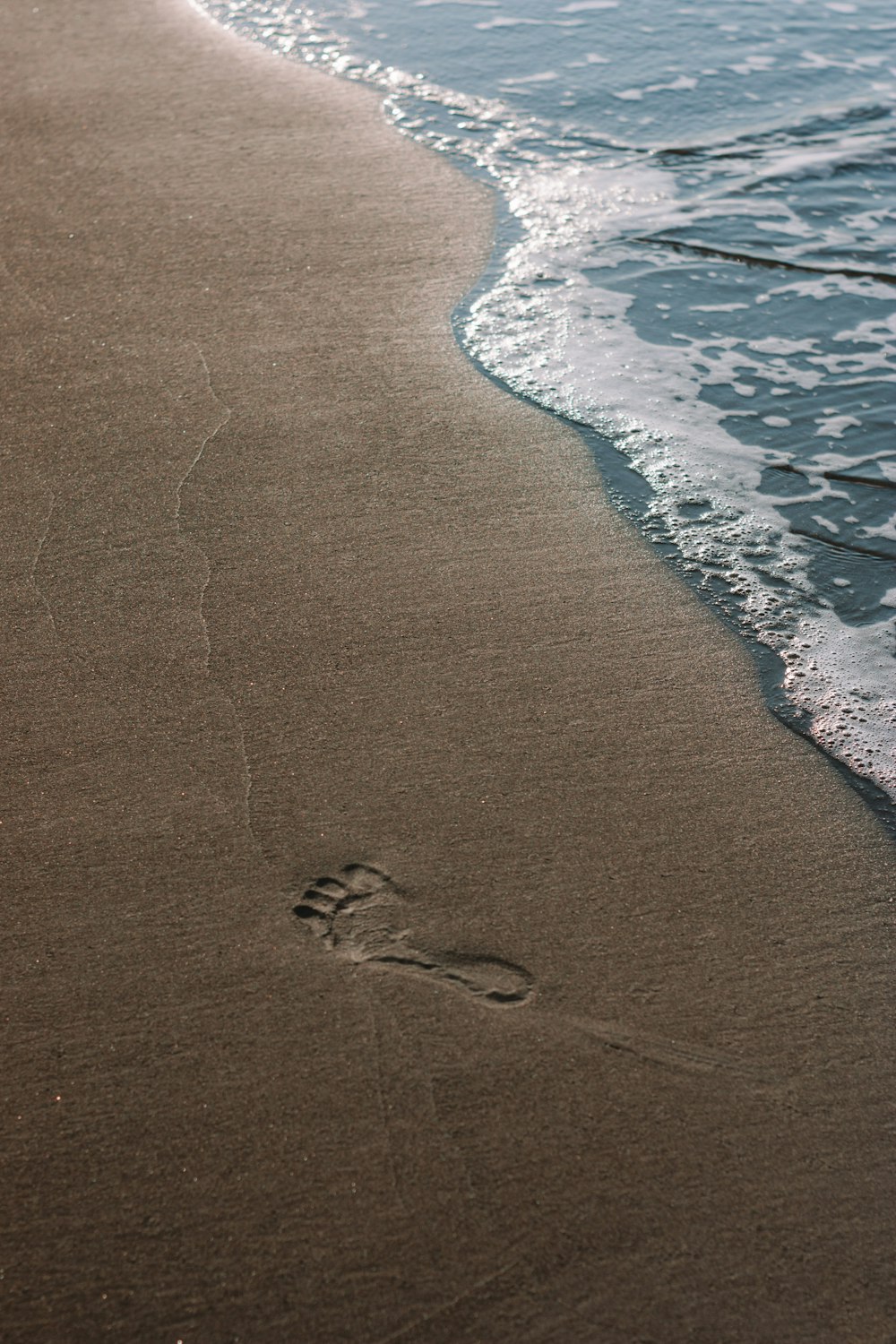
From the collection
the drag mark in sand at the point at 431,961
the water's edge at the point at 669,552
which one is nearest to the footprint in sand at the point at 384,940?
the drag mark in sand at the point at 431,961

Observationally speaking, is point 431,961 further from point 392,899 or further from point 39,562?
point 39,562

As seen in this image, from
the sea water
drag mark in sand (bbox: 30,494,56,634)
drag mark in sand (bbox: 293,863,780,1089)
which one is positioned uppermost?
the sea water

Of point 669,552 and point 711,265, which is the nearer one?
point 669,552

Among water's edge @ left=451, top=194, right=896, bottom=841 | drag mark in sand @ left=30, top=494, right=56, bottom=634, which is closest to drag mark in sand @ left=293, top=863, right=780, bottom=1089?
water's edge @ left=451, top=194, right=896, bottom=841

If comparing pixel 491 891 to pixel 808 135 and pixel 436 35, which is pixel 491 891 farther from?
pixel 436 35

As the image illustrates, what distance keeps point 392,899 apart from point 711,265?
12.1ft

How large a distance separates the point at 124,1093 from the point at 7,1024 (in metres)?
0.26

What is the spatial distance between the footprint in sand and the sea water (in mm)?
1050

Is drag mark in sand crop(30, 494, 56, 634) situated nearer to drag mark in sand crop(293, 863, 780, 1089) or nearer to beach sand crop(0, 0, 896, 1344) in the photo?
beach sand crop(0, 0, 896, 1344)

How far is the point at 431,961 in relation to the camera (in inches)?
77.5

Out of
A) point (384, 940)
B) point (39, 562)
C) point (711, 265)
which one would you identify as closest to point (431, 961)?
point (384, 940)

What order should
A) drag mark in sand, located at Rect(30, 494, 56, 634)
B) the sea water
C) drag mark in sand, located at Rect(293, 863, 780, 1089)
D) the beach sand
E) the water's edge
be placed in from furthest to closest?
the sea water
drag mark in sand, located at Rect(30, 494, 56, 634)
the water's edge
drag mark in sand, located at Rect(293, 863, 780, 1089)
the beach sand

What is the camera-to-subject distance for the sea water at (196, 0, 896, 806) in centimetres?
304

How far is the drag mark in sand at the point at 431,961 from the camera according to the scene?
187cm
